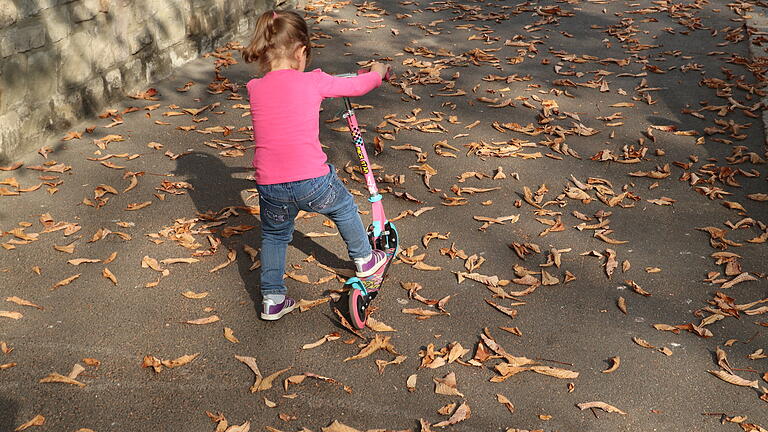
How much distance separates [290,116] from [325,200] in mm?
470

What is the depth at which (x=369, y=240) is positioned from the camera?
4816 mm

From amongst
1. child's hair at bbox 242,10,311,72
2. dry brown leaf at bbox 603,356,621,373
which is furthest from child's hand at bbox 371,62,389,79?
dry brown leaf at bbox 603,356,621,373

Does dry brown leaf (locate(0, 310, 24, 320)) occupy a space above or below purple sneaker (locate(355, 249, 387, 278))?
below

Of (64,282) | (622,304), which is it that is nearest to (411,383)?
(622,304)

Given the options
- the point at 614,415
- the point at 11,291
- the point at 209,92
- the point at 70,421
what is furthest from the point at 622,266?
the point at 209,92

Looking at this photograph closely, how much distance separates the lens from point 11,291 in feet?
15.5

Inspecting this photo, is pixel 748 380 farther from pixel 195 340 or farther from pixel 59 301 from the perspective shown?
pixel 59 301

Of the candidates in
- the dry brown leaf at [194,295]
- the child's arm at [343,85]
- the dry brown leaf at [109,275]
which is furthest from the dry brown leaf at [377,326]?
the dry brown leaf at [109,275]

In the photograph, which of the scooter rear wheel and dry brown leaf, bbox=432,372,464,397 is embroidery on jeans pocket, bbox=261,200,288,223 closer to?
the scooter rear wheel

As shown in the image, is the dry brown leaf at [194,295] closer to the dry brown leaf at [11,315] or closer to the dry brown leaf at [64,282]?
the dry brown leaf at [64,282]

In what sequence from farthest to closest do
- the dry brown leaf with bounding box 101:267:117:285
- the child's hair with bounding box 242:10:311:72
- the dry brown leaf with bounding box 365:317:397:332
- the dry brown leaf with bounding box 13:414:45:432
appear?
the dry brown leaf with bounding box 101:267:117:285, the dry brown leaf with bounding box 365:317:397:332, the child's hair with bounding box 242:10:311:72, the dry brown leaf with bounding box 13:414:45:432

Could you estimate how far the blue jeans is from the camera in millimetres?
4059

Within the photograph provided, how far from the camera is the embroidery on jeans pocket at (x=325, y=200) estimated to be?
4.09 meters

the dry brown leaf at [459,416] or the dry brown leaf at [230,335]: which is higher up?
the dry brown leaf at [459,416]
